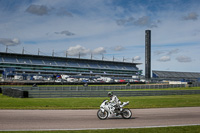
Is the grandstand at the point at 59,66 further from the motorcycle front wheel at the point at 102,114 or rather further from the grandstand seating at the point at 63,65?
the motorcycle front wheel at the point at 102,114

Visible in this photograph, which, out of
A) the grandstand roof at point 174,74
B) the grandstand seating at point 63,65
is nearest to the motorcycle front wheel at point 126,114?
the grandstand seating at point 63,65

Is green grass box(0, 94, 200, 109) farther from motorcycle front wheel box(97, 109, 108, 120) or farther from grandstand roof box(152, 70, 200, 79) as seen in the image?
grandstand roof box(152, 70, 200, 79)

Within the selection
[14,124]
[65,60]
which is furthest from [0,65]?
[14,124]

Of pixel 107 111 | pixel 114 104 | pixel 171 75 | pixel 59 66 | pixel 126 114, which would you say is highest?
pixel 59 66

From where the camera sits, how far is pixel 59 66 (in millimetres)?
117000

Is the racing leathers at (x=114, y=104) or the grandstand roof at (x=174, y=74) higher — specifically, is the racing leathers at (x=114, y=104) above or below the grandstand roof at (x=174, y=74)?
below

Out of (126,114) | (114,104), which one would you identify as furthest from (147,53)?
(114,104)

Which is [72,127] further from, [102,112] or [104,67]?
[104,67]

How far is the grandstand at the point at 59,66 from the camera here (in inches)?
4080

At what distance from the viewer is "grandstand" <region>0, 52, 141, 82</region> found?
104 meters

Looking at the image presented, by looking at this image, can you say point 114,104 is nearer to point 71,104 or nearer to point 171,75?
point 71,104

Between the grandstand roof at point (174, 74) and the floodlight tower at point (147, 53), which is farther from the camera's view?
the grandstand roof at point (174, 74)

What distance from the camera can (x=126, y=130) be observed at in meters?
9.55

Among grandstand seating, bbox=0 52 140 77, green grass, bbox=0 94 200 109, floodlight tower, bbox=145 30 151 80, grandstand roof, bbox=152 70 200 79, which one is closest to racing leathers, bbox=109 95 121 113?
green grass, bbox=0 94 200 109
